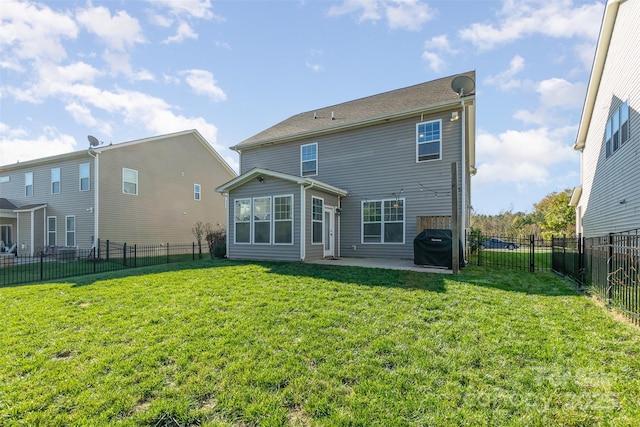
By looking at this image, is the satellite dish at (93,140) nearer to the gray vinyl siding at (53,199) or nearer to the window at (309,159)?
the gray vinyl siding at (53,199)

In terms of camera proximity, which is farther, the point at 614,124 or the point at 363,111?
the point at 363,111

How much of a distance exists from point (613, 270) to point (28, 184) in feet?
87.4

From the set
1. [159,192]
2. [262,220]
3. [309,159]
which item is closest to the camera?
[262,220]

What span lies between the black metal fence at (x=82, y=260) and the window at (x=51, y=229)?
0.58 metres

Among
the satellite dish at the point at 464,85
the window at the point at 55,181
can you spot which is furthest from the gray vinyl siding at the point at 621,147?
the window at the point at 55,181

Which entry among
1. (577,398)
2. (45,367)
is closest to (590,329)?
(577,398)

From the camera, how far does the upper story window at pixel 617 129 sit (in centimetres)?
906

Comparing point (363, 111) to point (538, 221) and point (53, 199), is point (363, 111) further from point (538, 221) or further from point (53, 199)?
point (538, 221)

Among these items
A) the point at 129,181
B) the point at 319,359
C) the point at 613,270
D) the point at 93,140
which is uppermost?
the point at 93,140

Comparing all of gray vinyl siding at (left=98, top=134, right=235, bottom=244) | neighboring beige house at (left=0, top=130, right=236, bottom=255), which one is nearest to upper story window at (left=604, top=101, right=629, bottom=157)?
neighboring beige house at (left=0, top=130, right=236, bottom=255)

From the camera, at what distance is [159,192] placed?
1791cm

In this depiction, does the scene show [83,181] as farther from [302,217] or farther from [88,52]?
[302,217]

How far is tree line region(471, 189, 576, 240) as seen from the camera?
71.8ft

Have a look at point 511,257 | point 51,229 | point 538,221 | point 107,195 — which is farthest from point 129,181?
point 538,221
